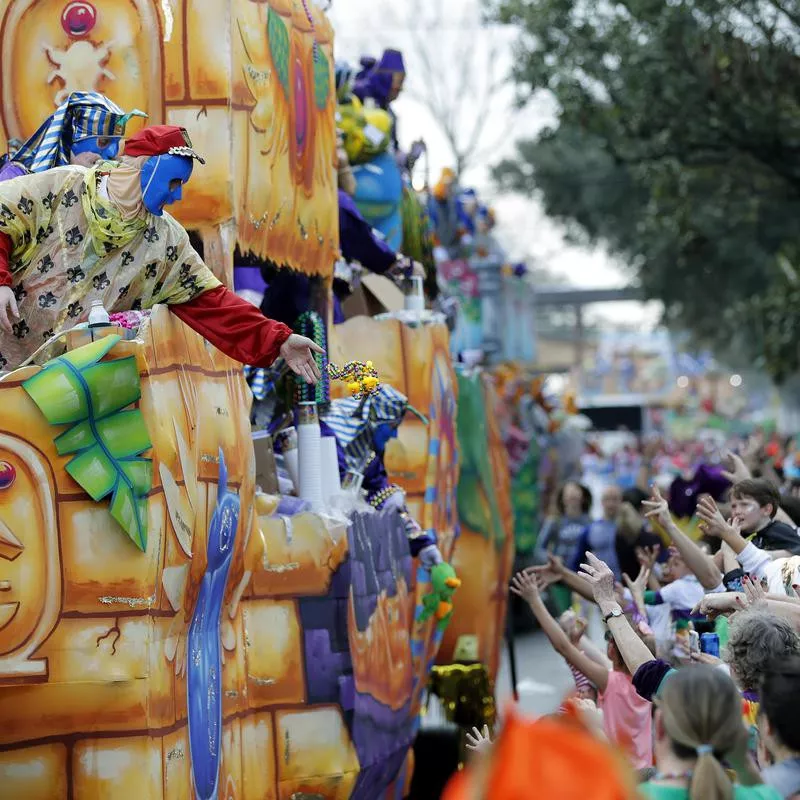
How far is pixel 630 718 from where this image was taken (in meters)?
6.53

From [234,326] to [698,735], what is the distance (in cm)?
282

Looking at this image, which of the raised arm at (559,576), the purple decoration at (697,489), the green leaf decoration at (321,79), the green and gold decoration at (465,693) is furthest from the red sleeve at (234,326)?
the purple decoration at (697,489)

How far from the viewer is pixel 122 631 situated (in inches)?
215

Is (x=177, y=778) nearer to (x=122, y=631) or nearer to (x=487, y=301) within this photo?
(x=122, y=631)

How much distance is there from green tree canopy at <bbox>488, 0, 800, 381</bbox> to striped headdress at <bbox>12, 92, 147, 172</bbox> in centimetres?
1243

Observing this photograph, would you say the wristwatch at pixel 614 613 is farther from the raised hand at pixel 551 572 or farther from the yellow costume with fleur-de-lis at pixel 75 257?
the raised hand at pixel 551 572

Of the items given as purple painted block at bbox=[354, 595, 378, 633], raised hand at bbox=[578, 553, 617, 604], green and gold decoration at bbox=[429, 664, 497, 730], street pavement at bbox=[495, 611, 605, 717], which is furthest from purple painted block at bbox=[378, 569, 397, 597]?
street pavement at bbox=[495, 611, 605, 717]

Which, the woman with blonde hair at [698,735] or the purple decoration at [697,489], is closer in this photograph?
the woman with blonde hair at [698,735]

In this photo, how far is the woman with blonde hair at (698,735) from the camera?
3568mm

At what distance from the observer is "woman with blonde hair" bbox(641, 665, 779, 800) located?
357 cm

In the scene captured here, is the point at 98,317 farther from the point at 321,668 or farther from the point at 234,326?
the point at 321,668

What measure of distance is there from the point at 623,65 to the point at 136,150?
15.0 m

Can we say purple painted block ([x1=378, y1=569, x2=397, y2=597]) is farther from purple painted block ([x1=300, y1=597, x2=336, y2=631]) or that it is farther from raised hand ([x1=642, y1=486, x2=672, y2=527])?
raised hand ([x1=642, y1=486, x2=672, y2=527])

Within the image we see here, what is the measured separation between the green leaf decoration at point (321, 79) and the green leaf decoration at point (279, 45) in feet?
1.41
